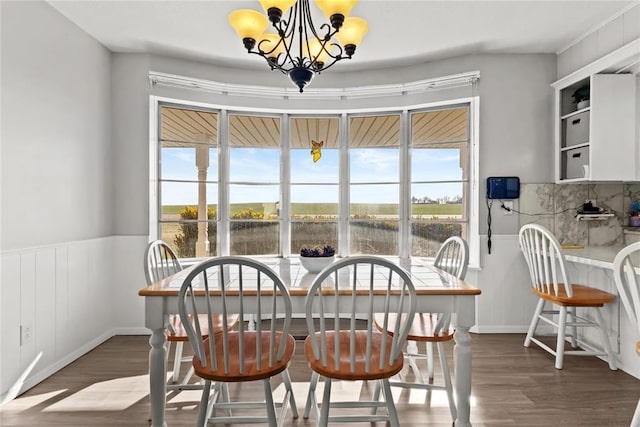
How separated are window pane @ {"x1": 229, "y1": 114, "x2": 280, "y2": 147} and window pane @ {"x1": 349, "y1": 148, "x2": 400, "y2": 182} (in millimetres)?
841

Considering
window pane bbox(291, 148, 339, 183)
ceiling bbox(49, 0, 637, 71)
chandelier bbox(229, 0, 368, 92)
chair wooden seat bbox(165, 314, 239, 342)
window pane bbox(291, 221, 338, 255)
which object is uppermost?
ceiling bbox(49, 0, 637, 71)

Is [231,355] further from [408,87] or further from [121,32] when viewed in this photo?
[408,87]

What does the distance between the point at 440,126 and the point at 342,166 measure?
1.06 metres

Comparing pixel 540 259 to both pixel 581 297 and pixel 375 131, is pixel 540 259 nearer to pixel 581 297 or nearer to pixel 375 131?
pixel 581 297

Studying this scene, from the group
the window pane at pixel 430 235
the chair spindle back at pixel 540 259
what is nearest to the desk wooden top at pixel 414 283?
the chair spindle back at pixel 540 259

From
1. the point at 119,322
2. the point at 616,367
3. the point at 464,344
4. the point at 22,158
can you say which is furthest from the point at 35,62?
the point at 616,367

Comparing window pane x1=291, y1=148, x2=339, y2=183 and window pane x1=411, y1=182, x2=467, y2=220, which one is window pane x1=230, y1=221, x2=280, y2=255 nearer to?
window pane x1=291, y1=148, x2=339, y2=183

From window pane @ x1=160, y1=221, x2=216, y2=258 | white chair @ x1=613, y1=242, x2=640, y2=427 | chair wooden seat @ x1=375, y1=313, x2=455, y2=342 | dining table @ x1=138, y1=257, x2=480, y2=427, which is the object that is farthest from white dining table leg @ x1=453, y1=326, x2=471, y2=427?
window pane @ x1=160, y1=221, x2=216, y2=258

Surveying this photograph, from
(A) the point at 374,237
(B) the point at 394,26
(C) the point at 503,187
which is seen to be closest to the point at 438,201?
(C) the point at 503,187

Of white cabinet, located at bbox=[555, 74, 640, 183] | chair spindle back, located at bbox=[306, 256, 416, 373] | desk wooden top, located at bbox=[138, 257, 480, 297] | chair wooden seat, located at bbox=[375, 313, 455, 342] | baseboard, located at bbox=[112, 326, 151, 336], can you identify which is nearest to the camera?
chair spindle back, located at bbox=[306, 256, 416, 373]

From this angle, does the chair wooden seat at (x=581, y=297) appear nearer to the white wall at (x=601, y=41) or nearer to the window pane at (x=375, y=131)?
the white wall at (x=601, y=41)

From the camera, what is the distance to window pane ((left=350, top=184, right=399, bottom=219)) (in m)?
3.87

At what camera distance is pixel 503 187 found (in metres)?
3.36

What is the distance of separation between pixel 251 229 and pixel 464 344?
8.45ft
